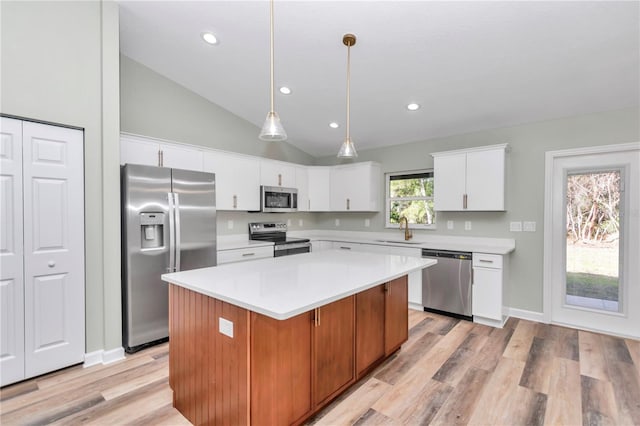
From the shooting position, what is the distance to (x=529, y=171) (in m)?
3.64

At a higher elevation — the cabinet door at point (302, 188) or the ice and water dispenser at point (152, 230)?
the cabinet door at point (302, 188)

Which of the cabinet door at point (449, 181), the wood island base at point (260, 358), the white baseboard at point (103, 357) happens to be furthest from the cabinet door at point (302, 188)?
the white baseboard at point (103, 357)

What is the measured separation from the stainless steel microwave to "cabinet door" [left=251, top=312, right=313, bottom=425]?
2.85 m

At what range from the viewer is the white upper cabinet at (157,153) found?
3.06 m

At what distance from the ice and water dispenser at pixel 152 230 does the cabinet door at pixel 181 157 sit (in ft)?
2.34

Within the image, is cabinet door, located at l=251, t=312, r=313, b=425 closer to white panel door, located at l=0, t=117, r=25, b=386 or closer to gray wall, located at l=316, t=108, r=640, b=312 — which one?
white panel door, located at l=0, t=117, r=25, b=386

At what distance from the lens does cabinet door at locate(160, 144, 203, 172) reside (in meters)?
3.36

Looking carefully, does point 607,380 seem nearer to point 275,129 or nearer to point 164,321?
point 275,129

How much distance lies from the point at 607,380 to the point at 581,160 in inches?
88.5

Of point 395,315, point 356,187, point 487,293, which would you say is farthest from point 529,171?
point 395,315

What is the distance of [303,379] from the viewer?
1759 millimetres

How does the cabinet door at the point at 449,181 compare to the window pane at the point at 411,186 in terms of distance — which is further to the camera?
the window pane at the point at 411,186

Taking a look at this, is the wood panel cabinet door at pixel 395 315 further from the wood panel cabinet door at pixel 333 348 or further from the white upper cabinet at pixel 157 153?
the white upper cabinet at pixel 157 153

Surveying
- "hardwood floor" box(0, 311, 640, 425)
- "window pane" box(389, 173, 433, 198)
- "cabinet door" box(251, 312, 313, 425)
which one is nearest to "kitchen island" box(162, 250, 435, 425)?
"cabinet door" box(251, 312, 313, 425)
